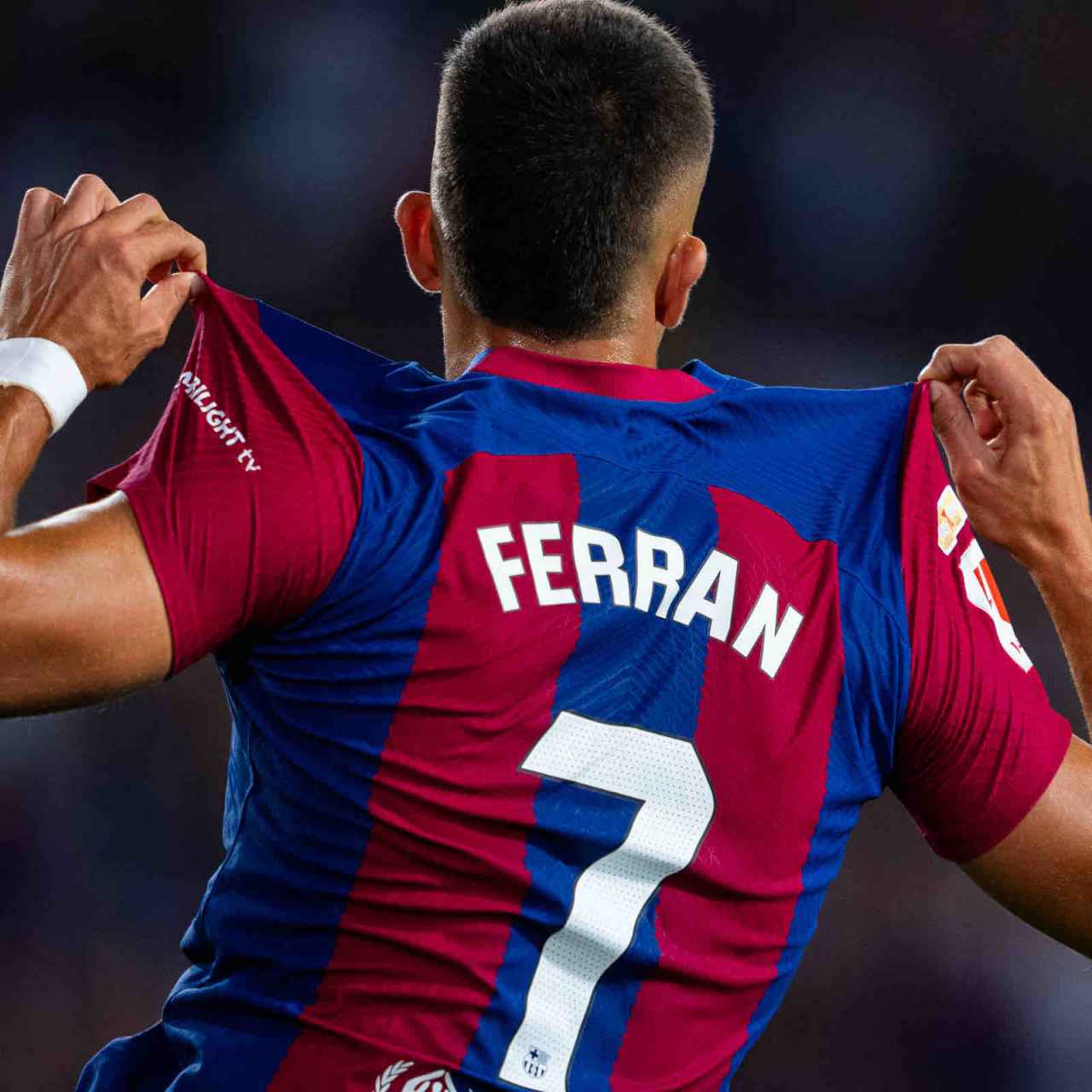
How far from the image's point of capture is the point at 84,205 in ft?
4.20

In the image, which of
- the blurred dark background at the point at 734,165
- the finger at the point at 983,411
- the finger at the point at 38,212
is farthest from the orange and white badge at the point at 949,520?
the blurred dark background at the point at 734,165

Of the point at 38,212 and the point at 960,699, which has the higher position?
the point at 38,212

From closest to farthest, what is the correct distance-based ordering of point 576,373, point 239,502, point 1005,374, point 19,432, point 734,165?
1. point 239,502
2. point 19,432
3. point 576,373
4. point 1005,374
5. point 734,165

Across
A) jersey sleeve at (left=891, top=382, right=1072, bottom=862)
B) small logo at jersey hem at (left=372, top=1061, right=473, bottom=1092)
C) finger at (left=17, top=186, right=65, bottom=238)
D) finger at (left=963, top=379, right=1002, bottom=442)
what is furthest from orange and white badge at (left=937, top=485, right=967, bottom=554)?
finger at (left=17, top=186, right=65, bottom=238)

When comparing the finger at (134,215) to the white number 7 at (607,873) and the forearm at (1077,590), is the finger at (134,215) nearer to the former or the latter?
the white number 7 at (607,873)

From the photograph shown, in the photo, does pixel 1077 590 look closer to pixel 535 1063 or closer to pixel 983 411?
pixel 983 411

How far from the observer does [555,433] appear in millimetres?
1214

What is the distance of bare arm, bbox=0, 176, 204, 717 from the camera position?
3.26 ft

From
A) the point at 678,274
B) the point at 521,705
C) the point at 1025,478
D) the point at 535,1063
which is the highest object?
the point at 678,274

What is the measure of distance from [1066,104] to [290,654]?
369 centimetres

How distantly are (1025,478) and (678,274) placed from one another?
1.29 ft

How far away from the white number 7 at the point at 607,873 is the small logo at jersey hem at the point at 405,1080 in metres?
0.06

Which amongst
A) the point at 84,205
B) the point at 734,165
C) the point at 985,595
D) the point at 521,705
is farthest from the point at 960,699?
the point at 734,165

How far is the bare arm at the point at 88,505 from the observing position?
994 mm
